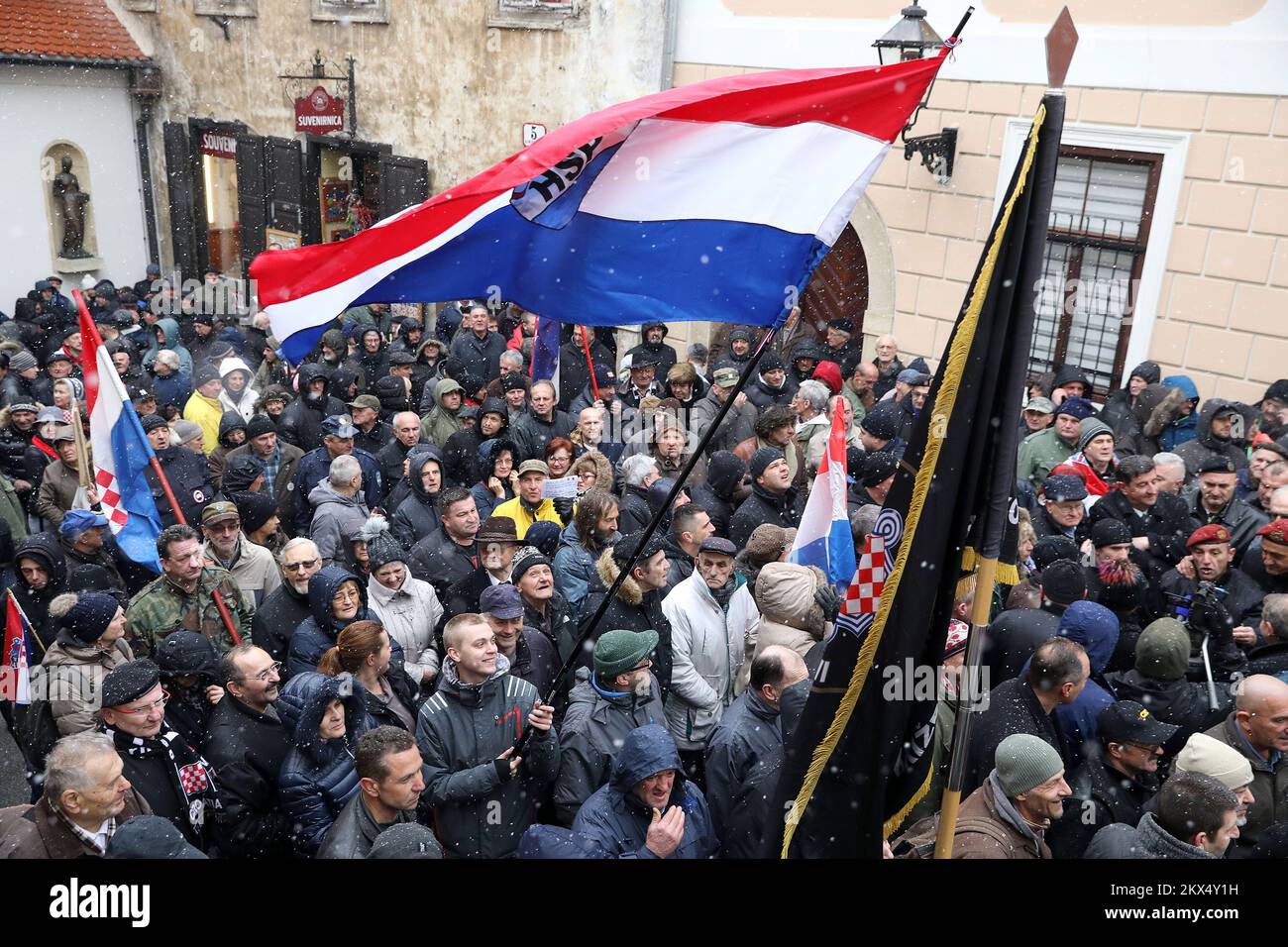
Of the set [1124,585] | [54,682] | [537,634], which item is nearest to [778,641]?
[537,634]

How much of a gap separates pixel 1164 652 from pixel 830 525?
6.04ft

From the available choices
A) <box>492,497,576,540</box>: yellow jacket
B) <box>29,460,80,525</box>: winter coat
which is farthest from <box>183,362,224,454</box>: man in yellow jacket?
<box>492,497,576,540</box>: yellow jacket

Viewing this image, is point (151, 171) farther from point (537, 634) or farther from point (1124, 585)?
point (1124, 585)

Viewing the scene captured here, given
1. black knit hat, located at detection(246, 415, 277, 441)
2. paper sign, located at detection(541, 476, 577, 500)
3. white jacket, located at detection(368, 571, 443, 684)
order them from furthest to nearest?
1. black knit hat, located at detection(246, 415, 277, 441)
2. paper sign, located at detection(541, 476, 577, 500)
3. white jacket, located at detection(368, 571, 443, 684)

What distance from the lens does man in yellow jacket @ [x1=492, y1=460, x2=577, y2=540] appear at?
275 inches

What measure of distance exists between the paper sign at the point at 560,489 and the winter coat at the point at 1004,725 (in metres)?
3.40

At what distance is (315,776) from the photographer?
4.20 meters

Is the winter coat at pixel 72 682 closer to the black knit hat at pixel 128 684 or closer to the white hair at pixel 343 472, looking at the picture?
the black knit hat at pixel 128 684

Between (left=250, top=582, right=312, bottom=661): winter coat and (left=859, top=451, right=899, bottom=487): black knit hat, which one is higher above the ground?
(left=859, top=451, right=899, bottom=487): black knit hat

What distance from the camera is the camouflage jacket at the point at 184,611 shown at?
5562 mm

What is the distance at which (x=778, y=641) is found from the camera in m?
5.15

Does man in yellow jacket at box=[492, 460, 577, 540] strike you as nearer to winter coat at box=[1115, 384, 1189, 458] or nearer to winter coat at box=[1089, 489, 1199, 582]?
winter coat at box=[1089, 489, 1199, 582]

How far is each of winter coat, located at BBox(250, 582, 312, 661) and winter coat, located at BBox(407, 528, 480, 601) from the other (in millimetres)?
870
